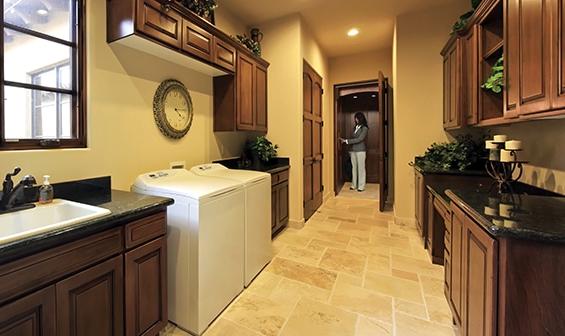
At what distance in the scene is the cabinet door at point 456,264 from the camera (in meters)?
1.41

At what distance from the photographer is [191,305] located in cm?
169

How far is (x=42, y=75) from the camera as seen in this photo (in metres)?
1.69

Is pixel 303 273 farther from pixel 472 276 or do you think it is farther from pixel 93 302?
pixel 93 302

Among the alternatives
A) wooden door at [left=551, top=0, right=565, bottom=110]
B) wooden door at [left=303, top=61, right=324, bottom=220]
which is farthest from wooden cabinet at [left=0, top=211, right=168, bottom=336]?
wooden door at [left=303, top=61, right=324, bottom=220]

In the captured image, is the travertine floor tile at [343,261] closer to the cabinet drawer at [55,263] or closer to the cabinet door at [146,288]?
the cabinet door at [146,288]

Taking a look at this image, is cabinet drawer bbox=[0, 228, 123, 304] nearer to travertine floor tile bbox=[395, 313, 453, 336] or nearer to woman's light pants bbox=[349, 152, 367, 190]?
travertine floor tile bbox=[395, 313, 453, 336]

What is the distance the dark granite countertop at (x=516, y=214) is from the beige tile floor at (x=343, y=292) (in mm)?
905

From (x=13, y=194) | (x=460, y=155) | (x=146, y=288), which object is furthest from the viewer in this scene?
(x=460, y=155)

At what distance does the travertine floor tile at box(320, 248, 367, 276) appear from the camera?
98.3 inches

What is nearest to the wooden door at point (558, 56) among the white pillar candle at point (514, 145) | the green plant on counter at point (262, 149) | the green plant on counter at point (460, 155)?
the white pillar candle at point (514, 145)

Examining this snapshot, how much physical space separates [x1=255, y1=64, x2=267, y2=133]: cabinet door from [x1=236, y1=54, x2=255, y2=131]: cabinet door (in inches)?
4.0

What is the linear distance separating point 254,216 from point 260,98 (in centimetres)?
178

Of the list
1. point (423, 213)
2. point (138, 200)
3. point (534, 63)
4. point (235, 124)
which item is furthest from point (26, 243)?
point (423, 213)

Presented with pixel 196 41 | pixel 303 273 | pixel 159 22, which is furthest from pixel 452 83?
pixel 159 22
